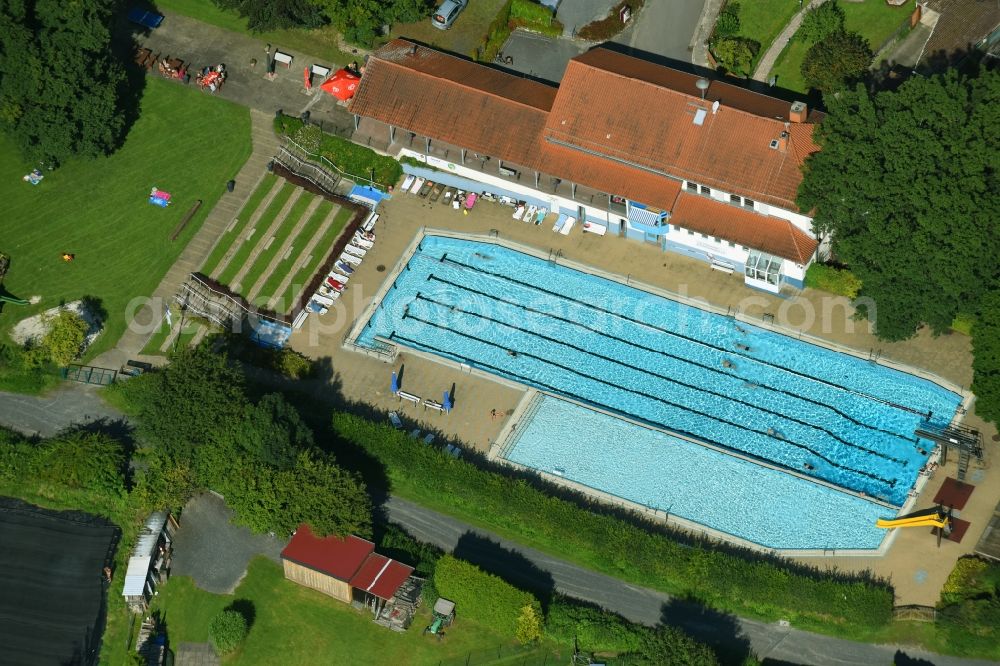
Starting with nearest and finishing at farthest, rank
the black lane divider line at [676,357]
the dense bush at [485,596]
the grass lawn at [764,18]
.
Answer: the dense bush at [485,596]
the black lane divider line at [676,357]
the grass lawn at [764,18]

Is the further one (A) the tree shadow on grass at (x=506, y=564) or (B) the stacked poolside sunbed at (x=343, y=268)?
(B) the stacked poolside sunbed at (x=343, y=268)

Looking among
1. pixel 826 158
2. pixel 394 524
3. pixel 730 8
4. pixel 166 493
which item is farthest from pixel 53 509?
pixel 730 8

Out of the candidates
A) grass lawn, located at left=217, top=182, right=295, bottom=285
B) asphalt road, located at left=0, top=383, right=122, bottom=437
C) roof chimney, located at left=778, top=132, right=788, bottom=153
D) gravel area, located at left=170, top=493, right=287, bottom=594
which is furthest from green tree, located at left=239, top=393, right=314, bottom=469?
roof chimney, located at left=778, top=132, right=788, bottom=153

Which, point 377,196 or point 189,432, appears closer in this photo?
point 189,432

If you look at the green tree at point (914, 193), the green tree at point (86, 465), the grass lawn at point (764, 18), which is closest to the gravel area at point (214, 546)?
the green tree at point (86, 465)

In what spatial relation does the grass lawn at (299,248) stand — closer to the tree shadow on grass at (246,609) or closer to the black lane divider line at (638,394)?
the black lane divider line at (638,394)

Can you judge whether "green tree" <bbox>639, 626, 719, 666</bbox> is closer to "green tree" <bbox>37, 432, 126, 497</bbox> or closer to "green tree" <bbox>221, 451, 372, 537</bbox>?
"green tree" <bbox>221, 451, 372, 537</bbox>

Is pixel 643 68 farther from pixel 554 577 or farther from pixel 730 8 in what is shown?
pixel 554 577
